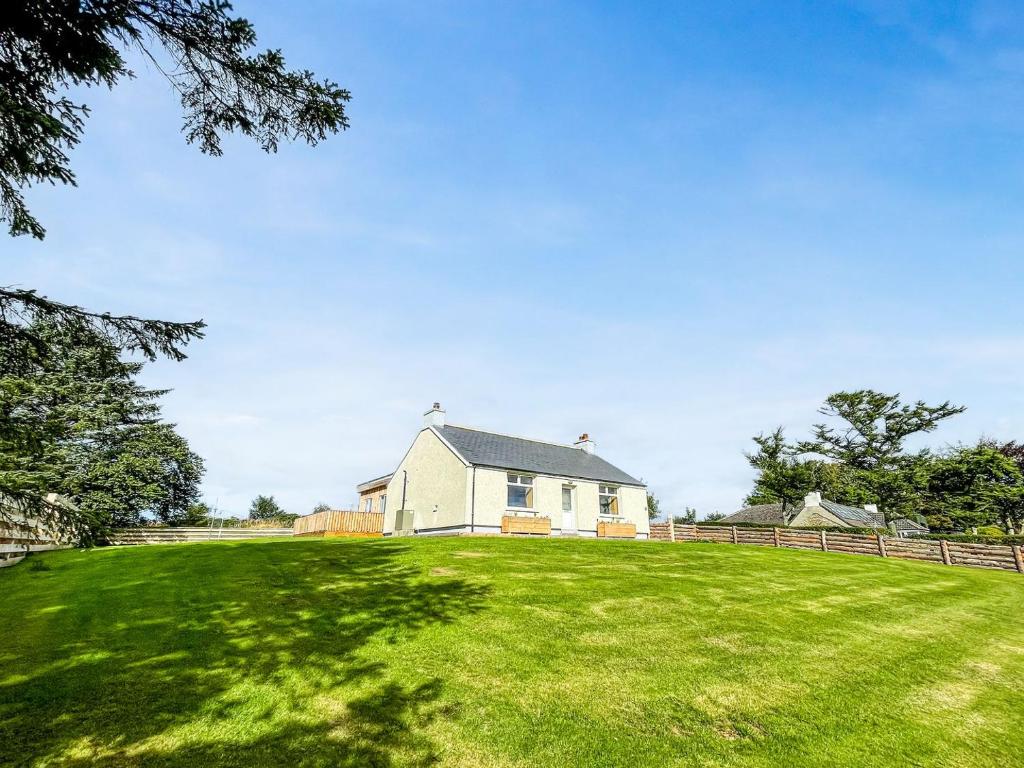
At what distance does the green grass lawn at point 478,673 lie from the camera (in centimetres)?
472

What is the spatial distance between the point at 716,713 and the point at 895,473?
159ft

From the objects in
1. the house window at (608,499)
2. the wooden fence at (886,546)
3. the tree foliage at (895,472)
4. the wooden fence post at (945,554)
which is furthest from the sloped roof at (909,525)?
the house window at (608,499)

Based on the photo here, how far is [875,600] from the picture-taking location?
1304cm

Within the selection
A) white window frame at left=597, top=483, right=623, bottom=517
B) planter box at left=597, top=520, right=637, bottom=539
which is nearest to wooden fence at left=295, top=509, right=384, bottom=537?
planter box at left=597, top=520, right=637, bottom=539

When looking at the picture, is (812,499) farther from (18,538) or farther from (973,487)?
(18,538)

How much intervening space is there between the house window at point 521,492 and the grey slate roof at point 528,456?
0.57 m

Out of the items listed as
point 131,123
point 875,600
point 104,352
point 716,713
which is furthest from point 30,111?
point 875,600

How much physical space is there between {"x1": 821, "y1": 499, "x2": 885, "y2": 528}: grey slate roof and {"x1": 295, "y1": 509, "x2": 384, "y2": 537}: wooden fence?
1707 inches

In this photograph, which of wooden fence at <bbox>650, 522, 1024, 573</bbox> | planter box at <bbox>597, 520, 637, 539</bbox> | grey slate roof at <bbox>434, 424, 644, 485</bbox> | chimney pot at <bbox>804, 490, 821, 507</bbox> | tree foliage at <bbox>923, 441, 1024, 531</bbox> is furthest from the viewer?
chimney pot at <bbox>804, 490, 821, 507</bbox>

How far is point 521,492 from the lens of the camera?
2877 centimetres

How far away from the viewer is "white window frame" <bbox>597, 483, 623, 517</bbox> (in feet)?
105

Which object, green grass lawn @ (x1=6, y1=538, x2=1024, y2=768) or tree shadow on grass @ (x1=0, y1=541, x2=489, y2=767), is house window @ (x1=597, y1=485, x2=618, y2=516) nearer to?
green grass lawn @ (x1=6, y1=538, x2=1024, y2=768)

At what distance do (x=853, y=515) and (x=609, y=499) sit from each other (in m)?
34.6

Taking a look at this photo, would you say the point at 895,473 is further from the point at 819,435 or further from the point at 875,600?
the point at 875,600
